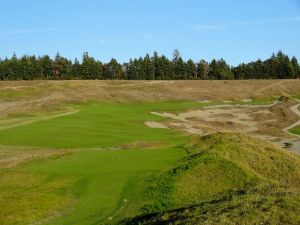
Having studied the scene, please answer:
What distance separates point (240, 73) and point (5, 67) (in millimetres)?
82147

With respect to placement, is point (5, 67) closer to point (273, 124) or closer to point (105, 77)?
point (105, 77)

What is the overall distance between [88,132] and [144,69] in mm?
115611

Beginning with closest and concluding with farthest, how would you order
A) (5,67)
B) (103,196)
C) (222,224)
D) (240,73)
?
1. (222,224)
2. (103,196)
3. (5,67)
4. (240,73)

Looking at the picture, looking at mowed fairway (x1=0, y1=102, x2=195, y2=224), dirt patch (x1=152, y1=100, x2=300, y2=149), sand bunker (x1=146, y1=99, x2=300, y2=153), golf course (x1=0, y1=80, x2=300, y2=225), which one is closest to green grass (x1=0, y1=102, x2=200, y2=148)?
golf course (x1=0, y1=80, x2=300, y2=225)

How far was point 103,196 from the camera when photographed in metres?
23.3

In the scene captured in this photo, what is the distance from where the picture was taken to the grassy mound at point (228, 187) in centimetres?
1442

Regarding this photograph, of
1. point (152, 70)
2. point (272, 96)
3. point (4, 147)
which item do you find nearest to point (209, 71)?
point (152, 70)

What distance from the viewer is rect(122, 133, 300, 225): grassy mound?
568 inches

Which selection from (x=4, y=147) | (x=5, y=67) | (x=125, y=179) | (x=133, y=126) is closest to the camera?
(x=125, y=179)

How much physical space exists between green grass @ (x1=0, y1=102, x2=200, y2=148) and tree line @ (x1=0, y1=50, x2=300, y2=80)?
299ft

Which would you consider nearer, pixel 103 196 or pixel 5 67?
pixel 103 196

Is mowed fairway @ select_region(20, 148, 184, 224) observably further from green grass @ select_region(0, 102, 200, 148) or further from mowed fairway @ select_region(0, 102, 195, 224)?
green grass @ select_region(0, 102, 200, 148)

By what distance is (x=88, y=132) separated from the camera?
174ft

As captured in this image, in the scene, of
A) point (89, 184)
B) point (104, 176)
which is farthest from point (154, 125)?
point (89, 184)
